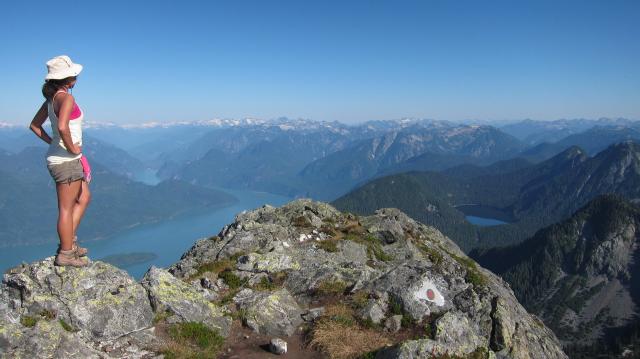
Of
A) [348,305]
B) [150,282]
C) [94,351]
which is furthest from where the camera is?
[348,305]

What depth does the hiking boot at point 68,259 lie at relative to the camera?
12.6m

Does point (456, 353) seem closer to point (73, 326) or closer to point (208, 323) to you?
point (208, 323)

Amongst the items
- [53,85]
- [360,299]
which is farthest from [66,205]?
[360,299]

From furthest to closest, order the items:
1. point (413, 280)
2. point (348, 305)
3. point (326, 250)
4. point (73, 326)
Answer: point (326, 250) → point (413, 280) → point (348, 305) → point (73, 326)

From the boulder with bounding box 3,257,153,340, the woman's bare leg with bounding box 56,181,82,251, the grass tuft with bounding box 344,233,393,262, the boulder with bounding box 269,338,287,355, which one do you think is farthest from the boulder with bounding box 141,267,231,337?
the grass tuft with bounding box 344,233,393,262

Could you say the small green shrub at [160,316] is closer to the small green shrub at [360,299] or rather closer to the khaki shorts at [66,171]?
the khaki shorts at [66,171]

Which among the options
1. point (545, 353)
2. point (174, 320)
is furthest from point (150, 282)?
point (545, 353)

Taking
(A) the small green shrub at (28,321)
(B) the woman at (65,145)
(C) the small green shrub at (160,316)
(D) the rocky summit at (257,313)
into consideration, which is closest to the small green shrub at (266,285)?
(D) the rocky summit at (257,313)

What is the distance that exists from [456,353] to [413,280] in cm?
471

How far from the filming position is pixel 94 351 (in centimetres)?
1117

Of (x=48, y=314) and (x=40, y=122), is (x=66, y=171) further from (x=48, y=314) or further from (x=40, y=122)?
(x=48, y=314)

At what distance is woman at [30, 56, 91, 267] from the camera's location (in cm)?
1055

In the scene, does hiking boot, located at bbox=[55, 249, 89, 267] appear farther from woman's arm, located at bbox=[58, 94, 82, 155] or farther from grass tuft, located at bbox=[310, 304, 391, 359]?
grass tuft, located at bbox=[310, 304, 391, 359]

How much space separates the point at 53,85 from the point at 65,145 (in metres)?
1.63
